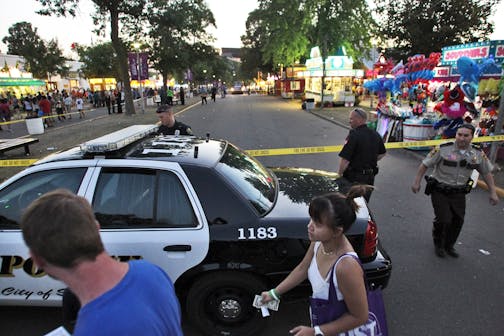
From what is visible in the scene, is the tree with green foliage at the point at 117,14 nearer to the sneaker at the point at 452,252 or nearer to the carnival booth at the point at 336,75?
the carnival booth at the point at 336,75

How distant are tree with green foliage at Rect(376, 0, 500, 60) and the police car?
1387 inches

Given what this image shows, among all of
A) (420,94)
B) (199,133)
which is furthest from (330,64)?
(199,133)

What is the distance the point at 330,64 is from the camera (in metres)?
25.7

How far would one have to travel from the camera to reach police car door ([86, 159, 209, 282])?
9.31 feet

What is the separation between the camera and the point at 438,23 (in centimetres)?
3522

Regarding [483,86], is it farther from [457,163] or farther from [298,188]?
[298,188]

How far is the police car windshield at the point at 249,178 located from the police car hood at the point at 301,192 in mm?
93

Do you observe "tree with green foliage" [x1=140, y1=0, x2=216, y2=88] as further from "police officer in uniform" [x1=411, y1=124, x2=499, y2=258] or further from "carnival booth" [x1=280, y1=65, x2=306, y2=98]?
"police officer in uniform" [x1=411, y1=124, x2=499, y2=258]

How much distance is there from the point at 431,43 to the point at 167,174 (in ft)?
130

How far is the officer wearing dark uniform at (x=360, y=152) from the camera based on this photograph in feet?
14.6

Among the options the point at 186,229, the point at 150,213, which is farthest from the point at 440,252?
the point at 150,213

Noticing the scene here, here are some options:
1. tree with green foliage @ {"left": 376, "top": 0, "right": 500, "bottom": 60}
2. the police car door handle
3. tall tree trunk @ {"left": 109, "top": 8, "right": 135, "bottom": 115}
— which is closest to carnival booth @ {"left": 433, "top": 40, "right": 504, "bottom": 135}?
the police car door handle

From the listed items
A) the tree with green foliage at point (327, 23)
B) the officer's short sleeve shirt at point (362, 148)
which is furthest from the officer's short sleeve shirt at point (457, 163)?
the tree with green foliage at point (327, 23)

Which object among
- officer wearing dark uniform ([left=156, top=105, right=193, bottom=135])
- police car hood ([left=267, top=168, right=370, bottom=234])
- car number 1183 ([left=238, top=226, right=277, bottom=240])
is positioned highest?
officer wearing dark uniform ([left=156, top=105, right=193, bottom=135])
